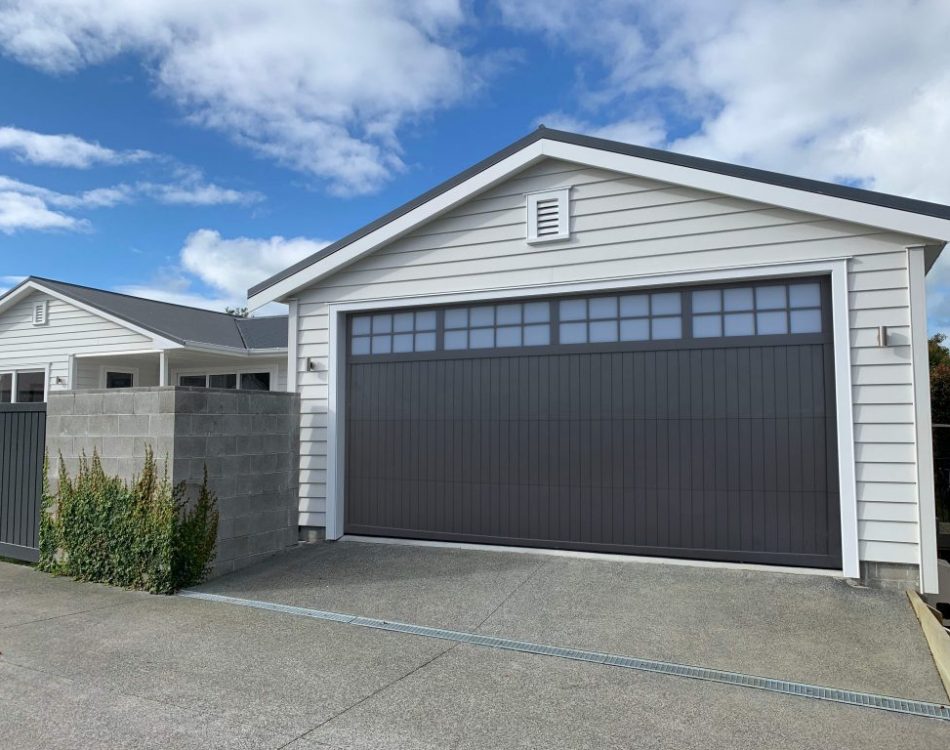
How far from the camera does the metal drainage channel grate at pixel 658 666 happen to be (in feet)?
11.9

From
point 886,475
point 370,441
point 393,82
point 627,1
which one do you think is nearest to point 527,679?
point 886,475

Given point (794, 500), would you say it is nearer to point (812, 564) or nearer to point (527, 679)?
point (812, 564)

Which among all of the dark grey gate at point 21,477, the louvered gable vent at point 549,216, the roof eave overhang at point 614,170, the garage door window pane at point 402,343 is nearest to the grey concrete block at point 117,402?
the dark grey gate at point 21,477

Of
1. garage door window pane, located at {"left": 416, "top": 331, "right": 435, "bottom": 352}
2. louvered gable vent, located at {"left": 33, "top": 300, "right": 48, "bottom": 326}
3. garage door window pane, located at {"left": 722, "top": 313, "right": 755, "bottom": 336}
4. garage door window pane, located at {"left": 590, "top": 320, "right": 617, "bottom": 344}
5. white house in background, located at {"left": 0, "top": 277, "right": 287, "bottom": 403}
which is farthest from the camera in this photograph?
louvered gable vent, located at {"left": 33, "top": 300, "right": 48, "bottom": 326}

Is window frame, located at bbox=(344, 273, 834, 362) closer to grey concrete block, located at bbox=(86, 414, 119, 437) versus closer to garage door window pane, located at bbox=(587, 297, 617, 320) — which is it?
garage door window pane, located at bbox=(587, 297, 617, 320)

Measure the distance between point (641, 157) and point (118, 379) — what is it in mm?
12753

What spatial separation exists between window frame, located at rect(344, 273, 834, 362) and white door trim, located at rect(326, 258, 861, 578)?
0.29 ft

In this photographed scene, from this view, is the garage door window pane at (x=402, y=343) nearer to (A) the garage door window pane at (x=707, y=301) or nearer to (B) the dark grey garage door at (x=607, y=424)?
(B) the dark grey garage door at (x=607, y=424)

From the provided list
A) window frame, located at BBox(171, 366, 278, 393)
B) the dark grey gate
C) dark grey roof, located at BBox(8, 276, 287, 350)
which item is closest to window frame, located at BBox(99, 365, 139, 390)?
window frame, located at BBox(171, 366, 278, 393)

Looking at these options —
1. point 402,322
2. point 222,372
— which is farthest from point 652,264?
point 222,372

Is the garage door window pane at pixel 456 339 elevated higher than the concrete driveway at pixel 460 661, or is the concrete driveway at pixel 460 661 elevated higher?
the garage door window pane at pixel 456 339

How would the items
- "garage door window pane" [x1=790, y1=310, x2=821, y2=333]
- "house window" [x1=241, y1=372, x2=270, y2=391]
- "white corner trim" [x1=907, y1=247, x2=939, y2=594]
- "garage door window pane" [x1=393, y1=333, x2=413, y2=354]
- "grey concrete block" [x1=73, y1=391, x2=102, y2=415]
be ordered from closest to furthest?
"white corner trim" [x1=907, y1=247, x2=939, y2=594]
"garage door window pane" [x1=790, y1=310, x2=821, y2=333]
"grey concrete block" [x1=73, y1=391, x2=102, y2=415]
"garage door window pane" [x1=393, y1=333, x2=413, y2=354]
"house window" [x1=241, y1=372, x2=270, y2=391]

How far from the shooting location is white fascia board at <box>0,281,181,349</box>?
478 inches

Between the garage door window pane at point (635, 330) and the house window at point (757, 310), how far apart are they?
0.47m
